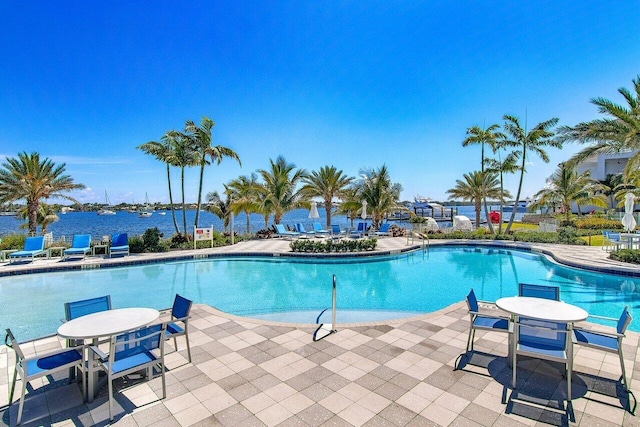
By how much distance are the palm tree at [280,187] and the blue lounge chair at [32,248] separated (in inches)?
434

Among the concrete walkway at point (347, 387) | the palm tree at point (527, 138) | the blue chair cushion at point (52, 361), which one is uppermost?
the palm tree at point (527, 138)

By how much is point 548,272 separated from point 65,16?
1959cm

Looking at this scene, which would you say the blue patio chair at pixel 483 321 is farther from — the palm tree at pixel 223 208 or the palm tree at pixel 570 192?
the palm tree at pixel 570 192

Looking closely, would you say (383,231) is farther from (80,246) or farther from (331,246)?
(80,246)

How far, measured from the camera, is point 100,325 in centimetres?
369

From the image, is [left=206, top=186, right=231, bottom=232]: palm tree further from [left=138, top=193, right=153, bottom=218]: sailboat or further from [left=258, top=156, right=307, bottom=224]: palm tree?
[left=138, top=193, right=153, bottom=218]: sailboat

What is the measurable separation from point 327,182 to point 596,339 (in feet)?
63.5

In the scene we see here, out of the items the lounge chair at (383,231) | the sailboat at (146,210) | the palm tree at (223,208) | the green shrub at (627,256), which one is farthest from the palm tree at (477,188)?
the sailboat at (146,210)

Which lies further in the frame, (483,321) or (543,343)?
(483,321)

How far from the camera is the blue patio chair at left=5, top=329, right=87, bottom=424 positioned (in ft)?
10.5

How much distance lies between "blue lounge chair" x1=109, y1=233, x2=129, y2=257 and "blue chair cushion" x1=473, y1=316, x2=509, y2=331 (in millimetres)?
14387

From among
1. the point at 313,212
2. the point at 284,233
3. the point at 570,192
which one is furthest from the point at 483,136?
the point at 284,233

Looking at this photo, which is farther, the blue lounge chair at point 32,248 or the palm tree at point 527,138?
the palm tree at point 527,138

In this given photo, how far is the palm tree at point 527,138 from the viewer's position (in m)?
17.9
